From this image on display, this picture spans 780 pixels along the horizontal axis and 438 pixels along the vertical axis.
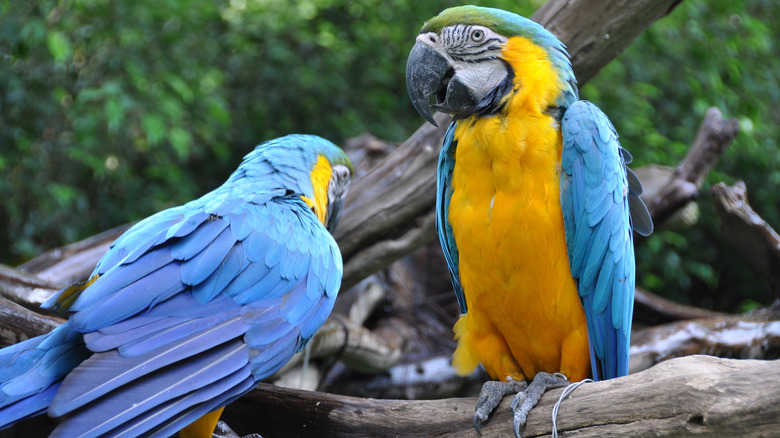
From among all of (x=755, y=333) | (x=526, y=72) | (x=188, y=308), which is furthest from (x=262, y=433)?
(x=755, y=333)

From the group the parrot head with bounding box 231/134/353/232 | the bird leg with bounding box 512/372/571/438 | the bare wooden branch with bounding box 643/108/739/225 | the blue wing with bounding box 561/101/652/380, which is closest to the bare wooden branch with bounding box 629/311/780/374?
the bare wooden branch with bounding box 643/108/739/225

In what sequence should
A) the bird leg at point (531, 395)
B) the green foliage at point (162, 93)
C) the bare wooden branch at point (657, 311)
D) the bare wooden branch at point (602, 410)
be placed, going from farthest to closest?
the green foliage at point (162, 93), the bare wooden branch at point (657, 311), the bird leg at point (531, 395), the bare wooden branch at point (602, 410)

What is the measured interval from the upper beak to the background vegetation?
2547 mm

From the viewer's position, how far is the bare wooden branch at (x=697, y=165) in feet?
11.9

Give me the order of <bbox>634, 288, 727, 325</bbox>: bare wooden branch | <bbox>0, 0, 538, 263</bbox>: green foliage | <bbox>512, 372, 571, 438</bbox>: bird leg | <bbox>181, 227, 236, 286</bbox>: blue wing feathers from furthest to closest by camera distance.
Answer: <bbox>0, 0, 538, 263</bbox>: green foliage → <bbox>634, 288, 727, 325</bbox>: bare wooden branch → <bbox>181, 227, 236, 286</bbox>: blue wing feathers → <bbox>512, 372, 571, 438</bbox>: bird leg

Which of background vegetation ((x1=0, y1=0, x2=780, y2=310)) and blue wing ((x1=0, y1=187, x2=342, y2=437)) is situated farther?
background vegetation ((x1=0, y1=0, x2=780, y2=310))

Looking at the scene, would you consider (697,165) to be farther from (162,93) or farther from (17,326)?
(162,93)

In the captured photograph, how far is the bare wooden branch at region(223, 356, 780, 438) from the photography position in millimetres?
1419

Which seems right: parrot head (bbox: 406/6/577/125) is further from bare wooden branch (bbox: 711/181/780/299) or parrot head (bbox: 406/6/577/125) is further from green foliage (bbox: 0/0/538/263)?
green foliage (bbox: 0/0/538/263)

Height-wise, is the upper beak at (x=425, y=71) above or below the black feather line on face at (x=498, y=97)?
above

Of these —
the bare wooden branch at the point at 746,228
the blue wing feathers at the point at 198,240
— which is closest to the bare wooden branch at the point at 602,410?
the blue wing feathers at the point at 198,240

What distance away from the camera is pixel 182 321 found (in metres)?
1.91

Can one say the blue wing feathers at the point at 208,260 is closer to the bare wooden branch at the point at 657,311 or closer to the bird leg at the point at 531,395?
the bird leg at the point at 531,395

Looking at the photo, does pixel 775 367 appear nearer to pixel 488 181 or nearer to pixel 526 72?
pixel 488 181
